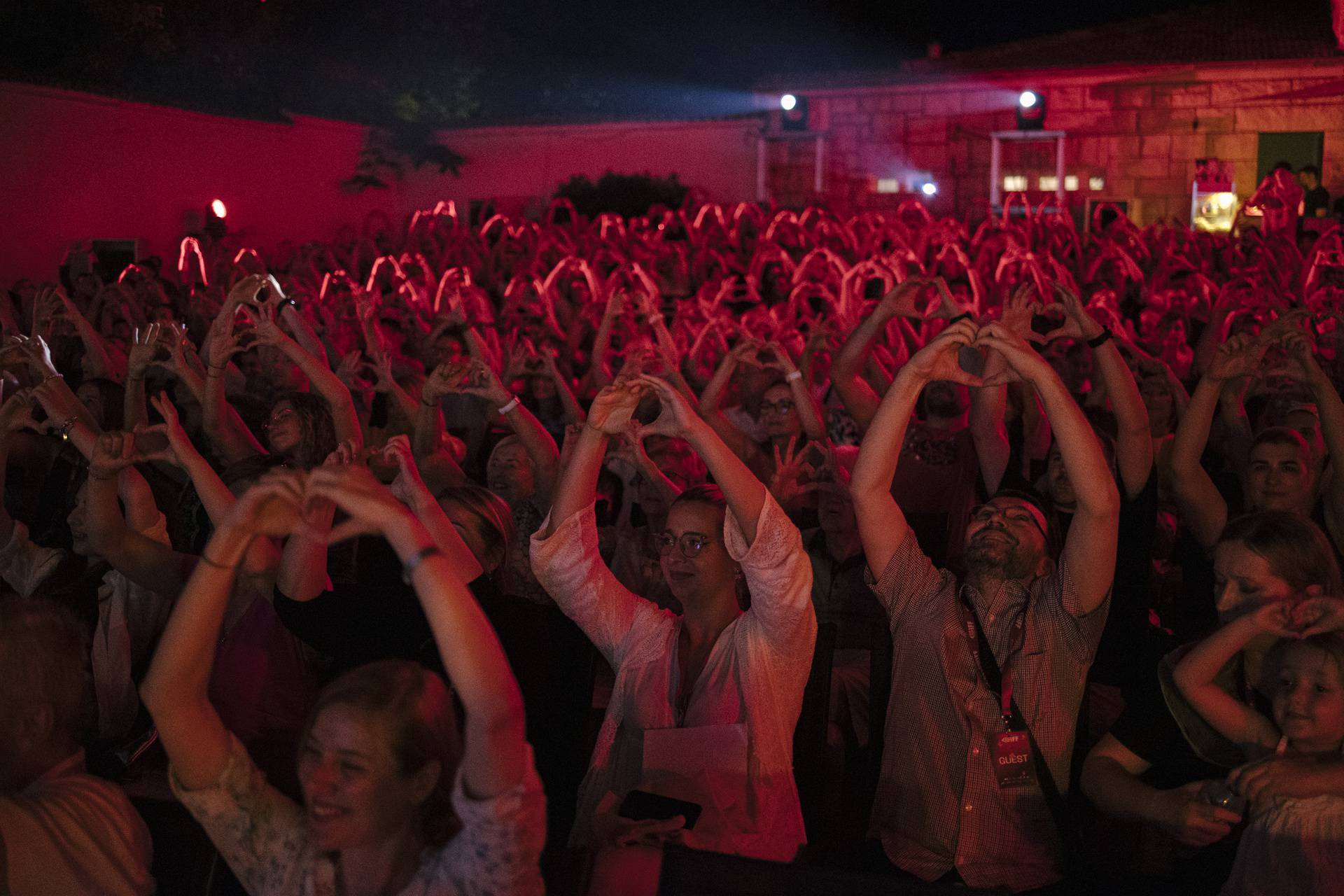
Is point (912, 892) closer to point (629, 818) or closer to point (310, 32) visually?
point (629, 818)

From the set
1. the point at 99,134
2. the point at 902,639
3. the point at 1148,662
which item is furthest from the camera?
the point at 99,134

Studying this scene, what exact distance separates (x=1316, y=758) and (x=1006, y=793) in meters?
0.71

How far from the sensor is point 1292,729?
93.2 inches

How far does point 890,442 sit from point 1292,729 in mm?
1017

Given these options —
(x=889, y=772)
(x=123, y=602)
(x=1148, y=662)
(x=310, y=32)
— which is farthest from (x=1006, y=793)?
(x=310, y=32)

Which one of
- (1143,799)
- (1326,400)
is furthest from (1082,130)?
(1143,799)

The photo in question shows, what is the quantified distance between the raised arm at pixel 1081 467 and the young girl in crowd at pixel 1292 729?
1.21 feet

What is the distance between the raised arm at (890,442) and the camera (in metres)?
2.89

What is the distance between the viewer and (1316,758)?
7.73ft

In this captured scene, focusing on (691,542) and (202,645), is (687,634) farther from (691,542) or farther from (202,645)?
(202,645)

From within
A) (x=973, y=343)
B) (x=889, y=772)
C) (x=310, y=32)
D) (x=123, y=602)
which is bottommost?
(x=889, y=772)

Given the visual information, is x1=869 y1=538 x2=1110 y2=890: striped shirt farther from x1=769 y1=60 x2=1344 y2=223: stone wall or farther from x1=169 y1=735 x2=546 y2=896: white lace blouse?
x1=769 y1=60 x2=1344 y2=223: stone wall

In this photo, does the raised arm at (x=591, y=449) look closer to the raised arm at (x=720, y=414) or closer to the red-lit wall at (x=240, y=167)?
the raised arm at (x=720, y=414)

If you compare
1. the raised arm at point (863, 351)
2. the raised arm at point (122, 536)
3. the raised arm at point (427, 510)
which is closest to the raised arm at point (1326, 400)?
the raised arm at point (863, 351)
